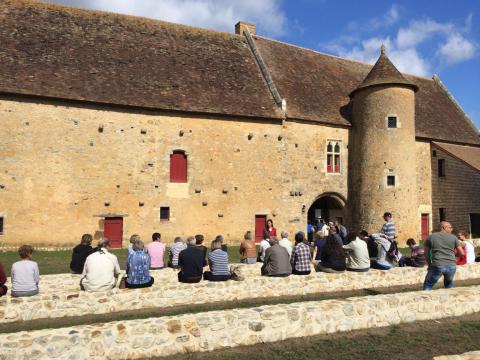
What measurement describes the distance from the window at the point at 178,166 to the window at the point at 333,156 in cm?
801

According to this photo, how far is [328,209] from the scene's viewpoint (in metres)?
22.4

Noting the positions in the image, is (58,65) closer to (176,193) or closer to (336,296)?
(176,193)

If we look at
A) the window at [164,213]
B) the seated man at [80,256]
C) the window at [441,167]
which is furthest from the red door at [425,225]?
the seated man at [80,256]

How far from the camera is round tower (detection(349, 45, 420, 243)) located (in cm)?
1995

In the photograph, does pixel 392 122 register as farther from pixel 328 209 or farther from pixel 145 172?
pixel 145 172

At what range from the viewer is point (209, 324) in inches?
211

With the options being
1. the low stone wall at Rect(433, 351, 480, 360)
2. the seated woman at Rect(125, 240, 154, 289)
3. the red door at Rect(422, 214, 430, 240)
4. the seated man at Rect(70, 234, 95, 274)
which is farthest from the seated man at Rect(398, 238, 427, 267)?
the red door at Rect(422, 214, 430, 240)

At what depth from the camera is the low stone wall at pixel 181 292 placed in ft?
22.9

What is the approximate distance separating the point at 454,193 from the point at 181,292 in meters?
20.3

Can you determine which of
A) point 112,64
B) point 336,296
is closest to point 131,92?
point 112,64

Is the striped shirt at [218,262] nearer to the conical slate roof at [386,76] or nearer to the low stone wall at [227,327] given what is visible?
the low stone wall at [227,327]

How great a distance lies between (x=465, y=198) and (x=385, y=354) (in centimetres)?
2063

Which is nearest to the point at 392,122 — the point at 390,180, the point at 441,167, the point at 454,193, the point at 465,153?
the point at 390,180

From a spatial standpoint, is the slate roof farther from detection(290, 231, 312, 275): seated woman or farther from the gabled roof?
detection(290, 231, 312, 275): seated woman
